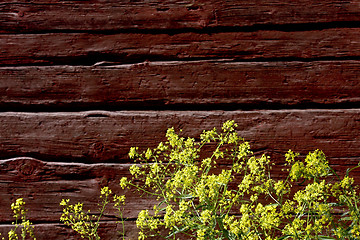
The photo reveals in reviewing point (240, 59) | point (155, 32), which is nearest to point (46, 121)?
point (155, 32)

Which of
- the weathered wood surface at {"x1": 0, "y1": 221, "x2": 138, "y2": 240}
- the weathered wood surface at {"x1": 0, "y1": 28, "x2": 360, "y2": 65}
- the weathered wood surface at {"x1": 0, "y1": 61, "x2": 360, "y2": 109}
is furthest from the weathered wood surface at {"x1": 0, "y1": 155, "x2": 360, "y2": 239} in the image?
the weathered wood surface at {"x1": 0, "y1": 28, "x2": 360, "y2": 65}

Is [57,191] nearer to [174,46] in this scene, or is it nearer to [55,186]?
[55,186]

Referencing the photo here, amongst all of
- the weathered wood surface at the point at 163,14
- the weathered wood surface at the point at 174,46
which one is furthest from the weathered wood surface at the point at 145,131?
the weathered wood surface at the point at 163,14

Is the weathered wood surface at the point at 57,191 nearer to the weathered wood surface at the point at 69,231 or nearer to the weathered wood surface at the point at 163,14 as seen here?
the weathered wood surface at the point at 69,231

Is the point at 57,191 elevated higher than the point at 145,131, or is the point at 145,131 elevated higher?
the point at 145,131

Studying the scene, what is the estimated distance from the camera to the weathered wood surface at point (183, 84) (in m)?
1.51

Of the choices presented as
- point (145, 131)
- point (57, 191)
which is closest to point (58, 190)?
point (57, 191)

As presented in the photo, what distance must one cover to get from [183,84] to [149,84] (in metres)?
0.14

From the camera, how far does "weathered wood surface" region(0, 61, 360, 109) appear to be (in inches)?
59.5

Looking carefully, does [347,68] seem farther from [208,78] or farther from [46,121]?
[46,121]

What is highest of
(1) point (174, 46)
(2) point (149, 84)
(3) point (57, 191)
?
(1) point (174, 46)

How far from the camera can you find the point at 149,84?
5.09 feet

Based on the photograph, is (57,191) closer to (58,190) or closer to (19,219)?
(58,190)

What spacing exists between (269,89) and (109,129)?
0.66 metres
